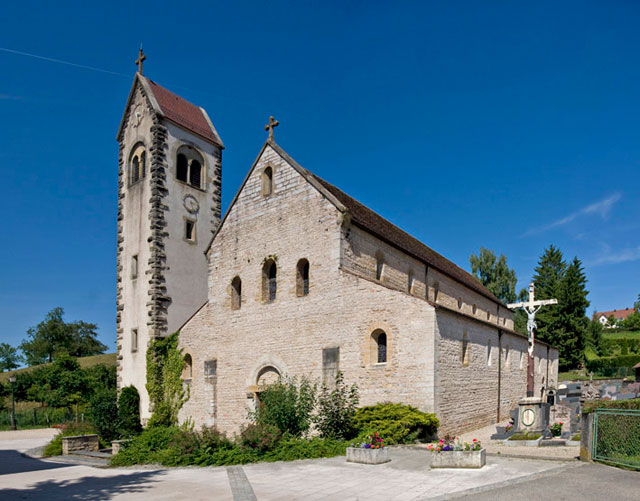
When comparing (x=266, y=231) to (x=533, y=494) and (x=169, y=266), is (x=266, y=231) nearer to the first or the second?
(x=169, y=266)

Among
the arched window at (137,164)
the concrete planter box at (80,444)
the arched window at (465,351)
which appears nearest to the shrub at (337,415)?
the arched window at (465,351)

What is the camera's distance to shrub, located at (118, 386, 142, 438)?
2514 cm

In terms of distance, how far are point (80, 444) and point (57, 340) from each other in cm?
6586

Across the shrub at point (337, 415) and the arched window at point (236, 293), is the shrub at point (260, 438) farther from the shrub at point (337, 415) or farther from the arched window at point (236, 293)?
the arched window at point (236, 293)

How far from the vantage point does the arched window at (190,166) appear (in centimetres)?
2931

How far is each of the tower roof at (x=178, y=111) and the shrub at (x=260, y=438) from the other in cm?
1917

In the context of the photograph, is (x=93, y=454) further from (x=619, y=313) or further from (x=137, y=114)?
(x=619, y=313)

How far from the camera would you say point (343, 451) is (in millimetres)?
15219

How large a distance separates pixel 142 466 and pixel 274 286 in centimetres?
953

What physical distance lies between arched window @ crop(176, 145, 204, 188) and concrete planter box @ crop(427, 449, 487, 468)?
70.9ft

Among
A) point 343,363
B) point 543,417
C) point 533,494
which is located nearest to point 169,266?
point 343,363

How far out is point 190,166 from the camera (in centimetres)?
2986

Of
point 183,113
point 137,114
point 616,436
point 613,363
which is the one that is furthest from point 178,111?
point 613,363

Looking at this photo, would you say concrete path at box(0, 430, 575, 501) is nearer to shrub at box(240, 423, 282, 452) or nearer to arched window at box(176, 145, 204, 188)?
shrub at box(240, 423, 282, 452)
